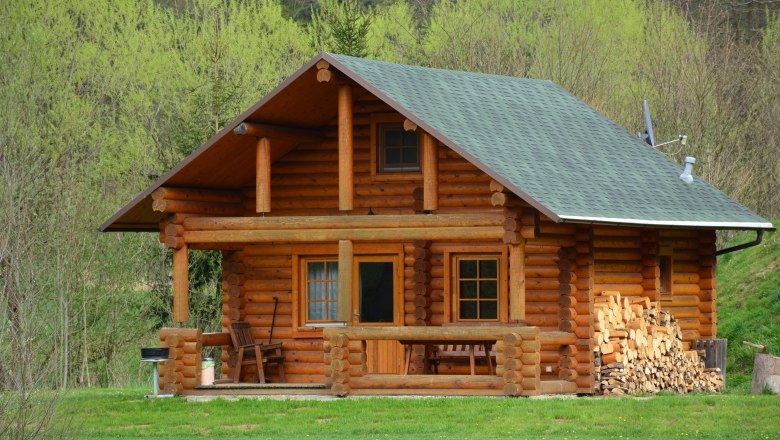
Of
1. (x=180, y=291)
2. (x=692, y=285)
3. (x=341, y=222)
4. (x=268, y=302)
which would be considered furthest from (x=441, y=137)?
(x=692, y=285)

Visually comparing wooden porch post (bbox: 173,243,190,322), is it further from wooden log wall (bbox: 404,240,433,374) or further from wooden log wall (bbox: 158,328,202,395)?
wooden log wall (bbox: 404,240,433,374)

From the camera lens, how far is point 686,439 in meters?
18.3

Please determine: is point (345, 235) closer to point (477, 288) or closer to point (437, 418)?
point (477, 288)

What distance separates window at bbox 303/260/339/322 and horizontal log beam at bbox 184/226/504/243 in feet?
5.39

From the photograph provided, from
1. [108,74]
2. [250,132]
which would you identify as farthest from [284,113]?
[108,74]

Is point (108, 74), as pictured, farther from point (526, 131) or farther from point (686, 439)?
point (686, 439)

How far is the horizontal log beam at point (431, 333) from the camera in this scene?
69.9 feet

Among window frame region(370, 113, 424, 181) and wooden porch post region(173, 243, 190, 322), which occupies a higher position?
window frame region(370, 113, 424, 181)

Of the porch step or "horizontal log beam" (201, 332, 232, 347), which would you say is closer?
the porch step

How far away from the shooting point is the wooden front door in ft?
78.9

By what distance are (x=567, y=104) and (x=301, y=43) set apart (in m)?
16.1

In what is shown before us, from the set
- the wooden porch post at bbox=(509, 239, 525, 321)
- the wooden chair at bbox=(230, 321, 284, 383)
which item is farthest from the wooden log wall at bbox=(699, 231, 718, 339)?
Answer: the wooden chair at bbox=(230, 321, 284, 383)

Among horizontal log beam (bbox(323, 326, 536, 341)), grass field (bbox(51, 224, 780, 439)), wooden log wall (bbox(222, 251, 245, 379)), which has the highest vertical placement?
wooden log wall (bbox(222, 251, 245, 379))

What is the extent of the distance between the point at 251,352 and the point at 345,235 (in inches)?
130
